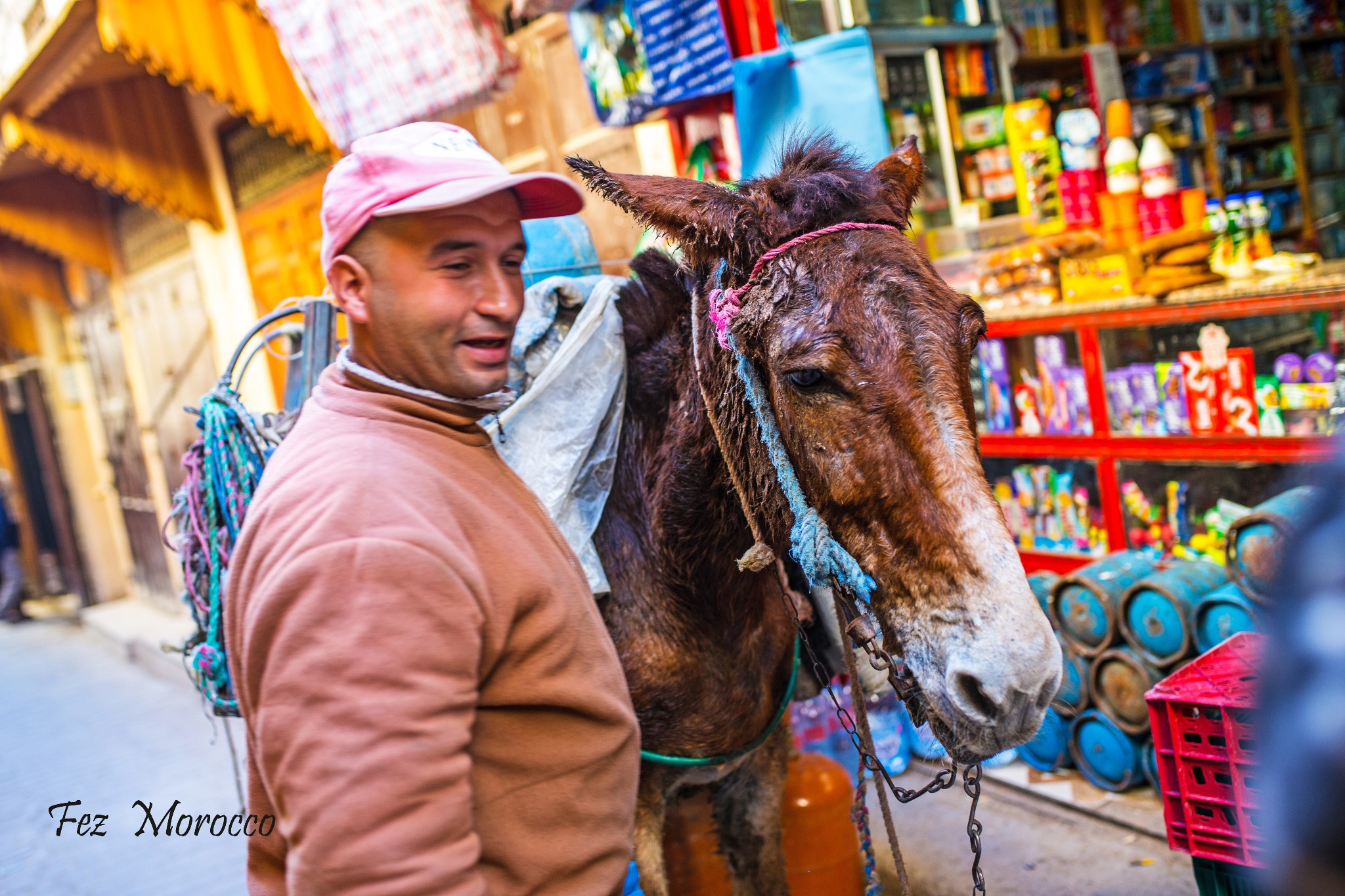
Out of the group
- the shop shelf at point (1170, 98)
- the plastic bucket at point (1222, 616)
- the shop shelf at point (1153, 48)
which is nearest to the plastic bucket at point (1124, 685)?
the plastic bucket at point (1222, 616)

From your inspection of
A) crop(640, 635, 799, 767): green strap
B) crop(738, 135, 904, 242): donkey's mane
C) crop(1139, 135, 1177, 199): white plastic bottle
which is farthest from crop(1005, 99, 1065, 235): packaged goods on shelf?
crop(738, 135, 904, 242): donkey's mane

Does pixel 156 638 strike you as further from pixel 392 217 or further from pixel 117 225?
pixel 392 217

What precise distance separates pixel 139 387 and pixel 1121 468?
976 centimetres

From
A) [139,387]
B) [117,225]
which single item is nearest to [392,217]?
[139,387]

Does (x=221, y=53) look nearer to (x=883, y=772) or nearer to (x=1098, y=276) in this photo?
(x=1098, y=276)

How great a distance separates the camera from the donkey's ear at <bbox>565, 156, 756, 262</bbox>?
69.4 inches

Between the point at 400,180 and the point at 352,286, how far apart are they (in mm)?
173

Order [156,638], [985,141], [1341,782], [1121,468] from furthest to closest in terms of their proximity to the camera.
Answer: [156,638] → [985,141] → [1121,468] → [1341,782]

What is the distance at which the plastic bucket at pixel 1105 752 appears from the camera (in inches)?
136

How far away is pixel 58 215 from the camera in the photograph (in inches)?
386

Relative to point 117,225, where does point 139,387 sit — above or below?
below

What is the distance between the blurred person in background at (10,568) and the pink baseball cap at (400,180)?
12.7 metres

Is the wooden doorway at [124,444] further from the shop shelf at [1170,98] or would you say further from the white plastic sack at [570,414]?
the shop shelf at [1170,98]

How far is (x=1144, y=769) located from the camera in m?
3.45
